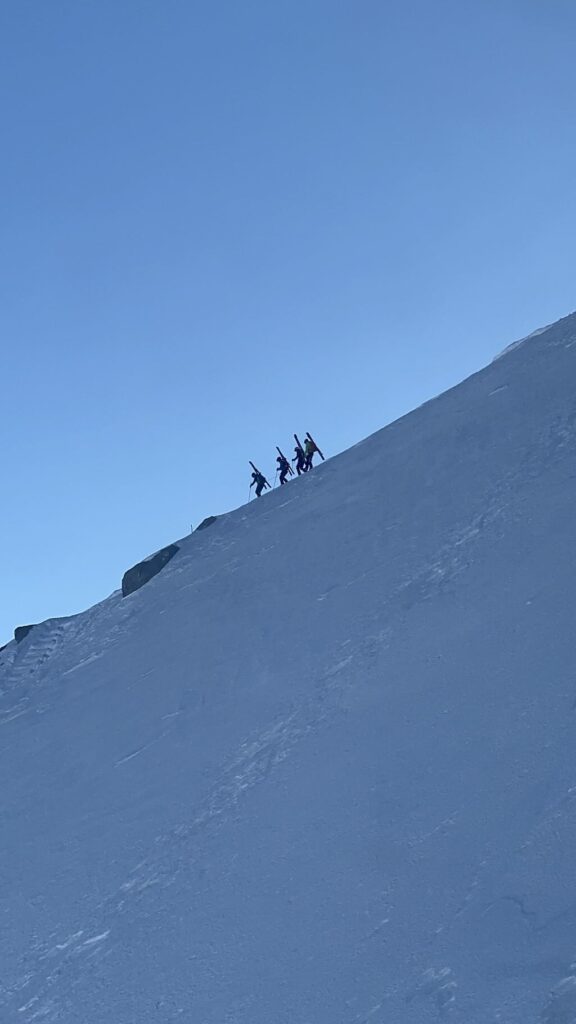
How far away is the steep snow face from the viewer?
28.0ft

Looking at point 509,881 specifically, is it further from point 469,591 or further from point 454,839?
point 469,591

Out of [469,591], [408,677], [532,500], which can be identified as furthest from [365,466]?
[408,677]

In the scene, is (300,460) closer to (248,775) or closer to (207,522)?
(207,522)

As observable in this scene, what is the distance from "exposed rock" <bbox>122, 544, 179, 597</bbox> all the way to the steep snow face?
2240mm

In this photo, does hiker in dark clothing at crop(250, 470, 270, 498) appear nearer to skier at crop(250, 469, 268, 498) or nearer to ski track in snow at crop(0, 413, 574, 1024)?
skier at crop(250, 469, 268, 498)

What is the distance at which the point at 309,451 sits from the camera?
26969 millimetres

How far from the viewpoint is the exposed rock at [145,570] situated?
23984mm

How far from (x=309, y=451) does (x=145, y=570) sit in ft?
17.4

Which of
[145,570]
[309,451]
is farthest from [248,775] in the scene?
[309,451]

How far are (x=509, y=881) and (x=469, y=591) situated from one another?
6400mm

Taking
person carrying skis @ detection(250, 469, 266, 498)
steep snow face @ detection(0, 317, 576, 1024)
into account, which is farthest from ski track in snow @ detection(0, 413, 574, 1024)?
person carrying skis @ detection(250, 469, 266, 498)

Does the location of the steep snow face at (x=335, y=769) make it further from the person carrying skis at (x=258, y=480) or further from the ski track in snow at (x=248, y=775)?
the person carrying skis at (x=258, y=480)

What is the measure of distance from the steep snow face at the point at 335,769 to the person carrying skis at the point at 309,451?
4924 millimetres

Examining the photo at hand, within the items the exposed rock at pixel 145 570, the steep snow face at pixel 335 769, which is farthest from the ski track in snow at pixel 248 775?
the exposed rock at pixel 145 570
